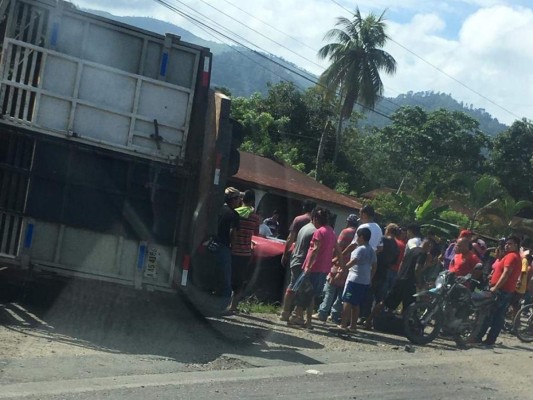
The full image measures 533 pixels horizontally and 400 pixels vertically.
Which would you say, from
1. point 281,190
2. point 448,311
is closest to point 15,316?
point 448,311

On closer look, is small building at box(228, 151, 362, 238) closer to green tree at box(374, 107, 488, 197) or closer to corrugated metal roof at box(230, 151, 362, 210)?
corrugated metal roof at box(230, 151, 362, 210)

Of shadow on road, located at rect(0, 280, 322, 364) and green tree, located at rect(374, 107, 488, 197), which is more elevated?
green tree, located at rect(374, 107, 488, 197)

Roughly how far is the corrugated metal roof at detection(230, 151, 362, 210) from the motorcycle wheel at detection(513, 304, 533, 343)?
1117 centimetres

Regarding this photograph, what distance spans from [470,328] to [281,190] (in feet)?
45.9

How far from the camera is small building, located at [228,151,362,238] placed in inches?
1027

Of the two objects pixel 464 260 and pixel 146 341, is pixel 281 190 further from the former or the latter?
pixel 146 341

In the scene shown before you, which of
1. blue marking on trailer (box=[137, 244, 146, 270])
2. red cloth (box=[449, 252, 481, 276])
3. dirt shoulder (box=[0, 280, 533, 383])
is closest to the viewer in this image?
dirt shoulder (box=[0, 280, 533, 383])

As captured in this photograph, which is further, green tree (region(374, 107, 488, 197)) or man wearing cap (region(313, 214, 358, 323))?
green tree (region(374, 107, 488, 197))

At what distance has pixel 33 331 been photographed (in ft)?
28.9

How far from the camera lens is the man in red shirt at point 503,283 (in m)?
13.1

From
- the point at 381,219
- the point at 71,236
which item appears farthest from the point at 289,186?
the point at 71,236

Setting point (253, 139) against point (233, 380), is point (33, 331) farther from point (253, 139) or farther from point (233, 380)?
point (253, 139)

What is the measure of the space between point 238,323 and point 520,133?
43219 millimetres

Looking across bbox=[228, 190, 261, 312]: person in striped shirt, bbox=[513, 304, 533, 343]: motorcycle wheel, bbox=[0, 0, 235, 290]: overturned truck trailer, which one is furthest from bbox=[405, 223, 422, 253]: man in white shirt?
bbox=[0, 0, 235, 290]: overturned truck trailer
